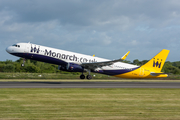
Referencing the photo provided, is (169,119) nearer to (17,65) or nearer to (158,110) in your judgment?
(158,110)

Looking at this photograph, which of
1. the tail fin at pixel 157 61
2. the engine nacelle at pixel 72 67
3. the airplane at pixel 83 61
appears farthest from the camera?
the tail fin at pixel 157 61

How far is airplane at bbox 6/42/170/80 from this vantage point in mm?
37281

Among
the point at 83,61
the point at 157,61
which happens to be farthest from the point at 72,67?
the point at 157,61

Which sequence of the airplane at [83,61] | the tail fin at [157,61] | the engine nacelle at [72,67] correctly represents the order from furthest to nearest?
the tail fin at [157,61], the engine nacelle at [72,67], the airplane at [83,61]

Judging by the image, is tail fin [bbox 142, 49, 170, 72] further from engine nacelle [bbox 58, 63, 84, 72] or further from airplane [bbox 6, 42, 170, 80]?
engine nacelle [bbox 58, 63, 84, 72]

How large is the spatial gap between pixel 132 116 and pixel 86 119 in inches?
103

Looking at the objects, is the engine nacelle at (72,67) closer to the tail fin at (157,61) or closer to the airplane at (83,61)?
the airplane at (83,61)

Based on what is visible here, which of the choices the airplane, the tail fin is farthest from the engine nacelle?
the tail fin

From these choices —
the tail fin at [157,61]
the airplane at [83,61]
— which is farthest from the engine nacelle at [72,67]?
the tail fin at [157,61]

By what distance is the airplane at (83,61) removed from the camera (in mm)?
37281

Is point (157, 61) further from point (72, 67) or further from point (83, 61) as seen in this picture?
point (72, 67)

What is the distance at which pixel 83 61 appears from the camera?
1609 inches

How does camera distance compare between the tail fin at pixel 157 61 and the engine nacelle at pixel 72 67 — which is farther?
the tail fin at pixel 157 61

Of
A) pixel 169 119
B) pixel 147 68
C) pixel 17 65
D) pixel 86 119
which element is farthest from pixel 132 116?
pixel 17 65
